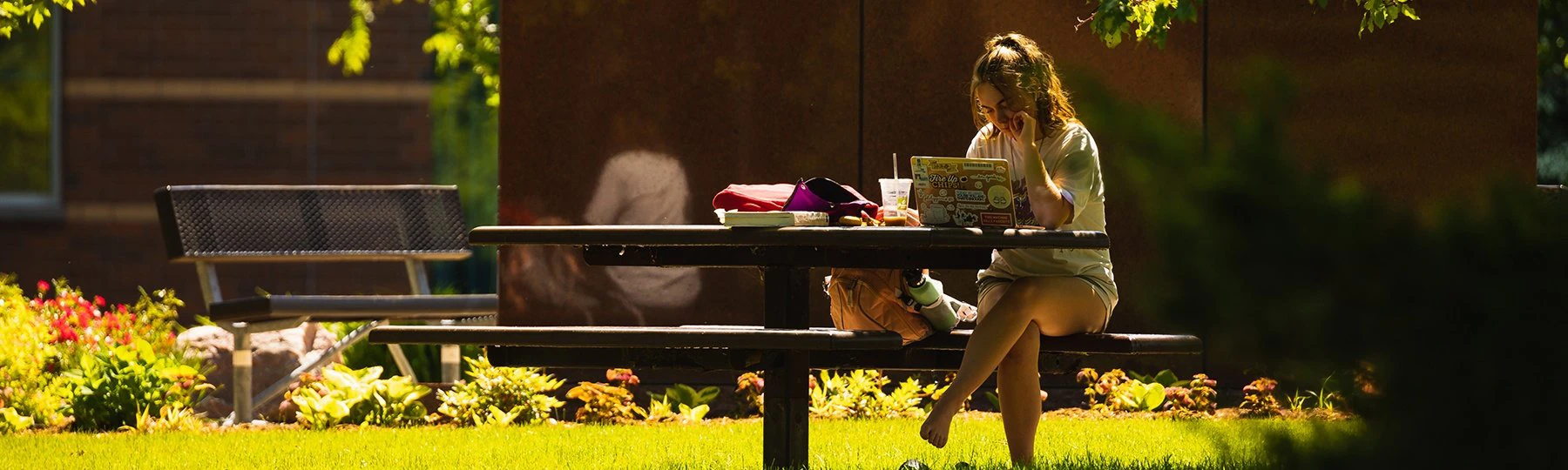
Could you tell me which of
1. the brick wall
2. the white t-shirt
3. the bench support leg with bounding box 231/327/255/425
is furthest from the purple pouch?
the brick wall

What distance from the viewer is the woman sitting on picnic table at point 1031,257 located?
5359 millimetres

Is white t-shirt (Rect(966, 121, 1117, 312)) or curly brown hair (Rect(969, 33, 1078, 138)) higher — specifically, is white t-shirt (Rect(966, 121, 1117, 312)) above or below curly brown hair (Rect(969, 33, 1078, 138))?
below

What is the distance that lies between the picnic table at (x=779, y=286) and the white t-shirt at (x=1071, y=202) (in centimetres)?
17

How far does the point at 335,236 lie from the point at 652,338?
5.31 metres

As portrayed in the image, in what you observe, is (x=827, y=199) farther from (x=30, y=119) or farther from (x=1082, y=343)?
(x=30, y=119)

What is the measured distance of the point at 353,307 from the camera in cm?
875

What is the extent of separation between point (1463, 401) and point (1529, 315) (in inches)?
3.5

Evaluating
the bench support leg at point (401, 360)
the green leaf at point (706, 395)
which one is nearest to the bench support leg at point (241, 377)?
the bench support leg at point (401, 360)

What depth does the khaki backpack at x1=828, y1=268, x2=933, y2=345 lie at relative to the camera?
546cm

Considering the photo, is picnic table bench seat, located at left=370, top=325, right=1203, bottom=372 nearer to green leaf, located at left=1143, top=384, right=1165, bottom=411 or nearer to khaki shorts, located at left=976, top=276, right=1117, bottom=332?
khaki shorts, located at left=976, top=276, right=1117, bottom=332

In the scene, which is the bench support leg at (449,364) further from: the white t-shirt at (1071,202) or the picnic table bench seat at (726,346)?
the white t-shirt at (1071,202)

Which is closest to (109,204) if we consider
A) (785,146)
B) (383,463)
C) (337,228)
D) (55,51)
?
(55,51)

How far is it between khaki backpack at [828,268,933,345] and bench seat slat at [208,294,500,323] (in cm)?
362

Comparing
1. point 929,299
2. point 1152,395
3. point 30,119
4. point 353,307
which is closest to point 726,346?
point 929,299
